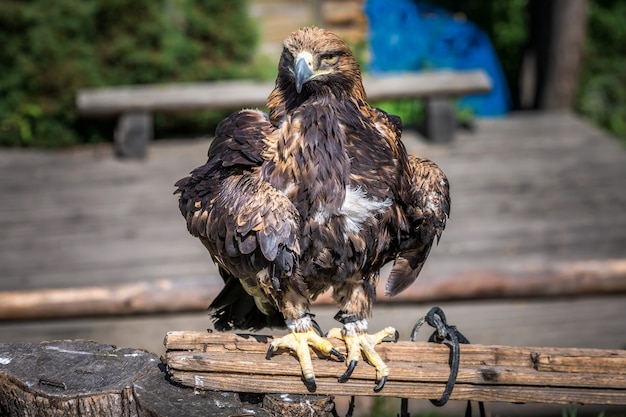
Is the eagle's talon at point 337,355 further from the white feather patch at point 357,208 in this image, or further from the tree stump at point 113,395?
the white feather patch at point 357,208

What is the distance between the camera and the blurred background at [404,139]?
4.20 m

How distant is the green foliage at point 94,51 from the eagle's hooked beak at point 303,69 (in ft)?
20.0

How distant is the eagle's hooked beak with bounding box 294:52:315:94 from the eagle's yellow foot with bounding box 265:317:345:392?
746 millimetres

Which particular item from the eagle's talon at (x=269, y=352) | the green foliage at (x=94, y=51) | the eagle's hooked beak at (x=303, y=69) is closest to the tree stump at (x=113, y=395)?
the eagle's talon at (x=269, y=352)

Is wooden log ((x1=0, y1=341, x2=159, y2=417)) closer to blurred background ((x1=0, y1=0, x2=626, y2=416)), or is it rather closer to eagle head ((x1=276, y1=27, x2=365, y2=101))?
eagle head ((x1=276, y1=27, x2=365, y2=101))

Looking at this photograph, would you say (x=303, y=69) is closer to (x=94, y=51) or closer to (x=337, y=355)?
(x=337, y=355)

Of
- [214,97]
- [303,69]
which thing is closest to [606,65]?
[214,97]

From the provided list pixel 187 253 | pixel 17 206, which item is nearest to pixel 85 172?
pixel 17 206

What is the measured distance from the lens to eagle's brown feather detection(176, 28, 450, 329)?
87.3 inches

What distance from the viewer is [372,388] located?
2297 millimetres

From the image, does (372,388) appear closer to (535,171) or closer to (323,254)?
(323,254)

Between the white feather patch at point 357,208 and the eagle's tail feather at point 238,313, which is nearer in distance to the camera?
the white feather patch at point 357,208

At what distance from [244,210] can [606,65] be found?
8589 millimetres

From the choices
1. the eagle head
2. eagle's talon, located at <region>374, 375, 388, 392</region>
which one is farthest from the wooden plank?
eagle's talon, located at <region>374, 375, 388, 392</region>
